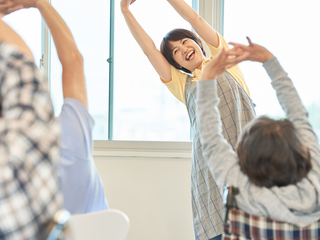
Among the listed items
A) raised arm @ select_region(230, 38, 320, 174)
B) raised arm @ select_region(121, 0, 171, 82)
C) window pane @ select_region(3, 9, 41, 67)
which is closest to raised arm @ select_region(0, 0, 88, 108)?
raised arm @ select_region(230, 38, 320, 174)

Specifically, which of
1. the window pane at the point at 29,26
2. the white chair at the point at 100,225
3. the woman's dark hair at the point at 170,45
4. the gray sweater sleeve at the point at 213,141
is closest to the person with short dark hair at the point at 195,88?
the woman's dark hair at the point at 170,45

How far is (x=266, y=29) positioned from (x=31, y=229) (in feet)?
6.39

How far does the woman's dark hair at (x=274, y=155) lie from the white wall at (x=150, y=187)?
123 cm

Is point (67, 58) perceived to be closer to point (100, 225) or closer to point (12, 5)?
point (12, 5)

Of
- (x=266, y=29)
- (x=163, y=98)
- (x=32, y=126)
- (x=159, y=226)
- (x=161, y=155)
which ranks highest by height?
(x=266, y=29)

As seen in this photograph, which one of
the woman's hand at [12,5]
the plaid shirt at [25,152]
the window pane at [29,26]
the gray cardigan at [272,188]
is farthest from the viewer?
the window pane at [29,26]

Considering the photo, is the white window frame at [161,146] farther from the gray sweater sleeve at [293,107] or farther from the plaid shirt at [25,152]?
the plaid shirt at [25,152]

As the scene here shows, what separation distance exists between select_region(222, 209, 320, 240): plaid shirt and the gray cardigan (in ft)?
0.06

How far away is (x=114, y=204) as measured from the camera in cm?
215

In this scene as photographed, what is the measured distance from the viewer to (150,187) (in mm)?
2123

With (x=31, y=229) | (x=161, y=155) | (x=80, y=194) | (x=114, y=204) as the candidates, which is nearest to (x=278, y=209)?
(x=80, y=194)

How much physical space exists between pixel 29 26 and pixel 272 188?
6.55 feet

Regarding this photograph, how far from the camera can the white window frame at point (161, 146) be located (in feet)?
6.91

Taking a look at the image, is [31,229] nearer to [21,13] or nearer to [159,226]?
[159,226]
